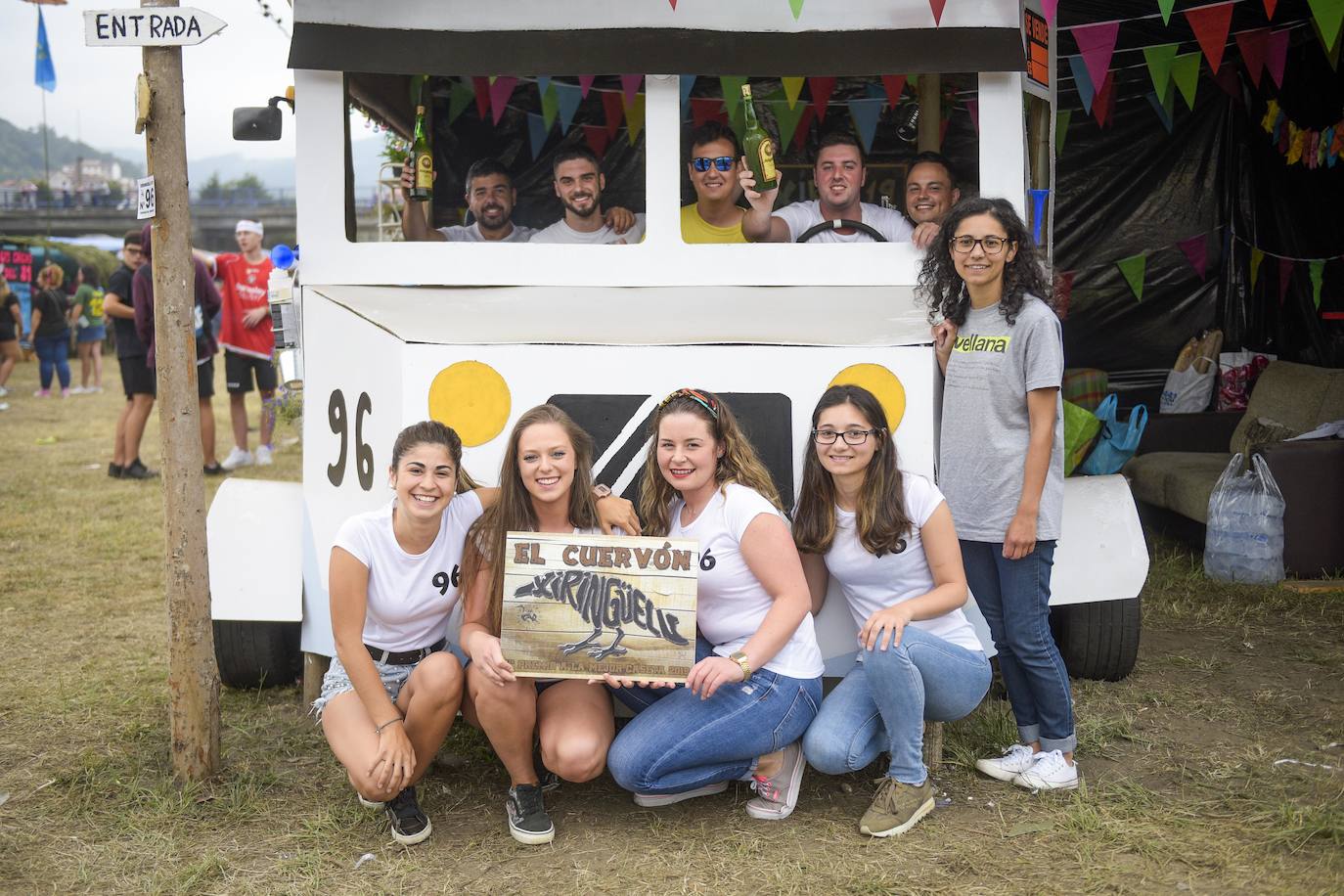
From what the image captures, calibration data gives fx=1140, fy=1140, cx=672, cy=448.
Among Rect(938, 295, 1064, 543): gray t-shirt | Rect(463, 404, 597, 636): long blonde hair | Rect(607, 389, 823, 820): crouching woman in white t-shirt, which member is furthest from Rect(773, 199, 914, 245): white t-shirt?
Rect(463, 404, 597, 636): long blonde hair

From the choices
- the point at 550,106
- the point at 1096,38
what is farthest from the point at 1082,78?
the point at 550,106

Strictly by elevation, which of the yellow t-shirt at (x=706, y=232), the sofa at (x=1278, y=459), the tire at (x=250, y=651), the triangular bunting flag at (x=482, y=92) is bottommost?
the tire at (x=250, y=651)

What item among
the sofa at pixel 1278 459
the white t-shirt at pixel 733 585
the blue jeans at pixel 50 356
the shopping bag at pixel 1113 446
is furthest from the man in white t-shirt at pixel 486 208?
the blue jeans at pixel 50 356

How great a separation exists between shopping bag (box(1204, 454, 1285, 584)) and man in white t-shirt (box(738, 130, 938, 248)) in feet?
7.50

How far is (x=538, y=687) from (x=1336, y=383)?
4597 mm

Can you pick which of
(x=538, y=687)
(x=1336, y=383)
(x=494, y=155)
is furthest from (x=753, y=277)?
(x=1336, y=383)

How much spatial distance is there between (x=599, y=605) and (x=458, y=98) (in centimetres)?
384

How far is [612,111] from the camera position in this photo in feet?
20.4

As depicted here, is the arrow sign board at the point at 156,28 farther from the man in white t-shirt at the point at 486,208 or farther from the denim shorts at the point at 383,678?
the denim shorts at the point at 383,678

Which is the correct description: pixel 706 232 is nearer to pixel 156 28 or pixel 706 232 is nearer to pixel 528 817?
pixel 156 28

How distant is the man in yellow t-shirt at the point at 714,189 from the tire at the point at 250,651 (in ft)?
6.21

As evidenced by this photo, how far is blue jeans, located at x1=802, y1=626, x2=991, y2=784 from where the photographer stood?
2.73m

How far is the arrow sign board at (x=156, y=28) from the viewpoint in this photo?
2.79 m

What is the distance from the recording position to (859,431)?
2.75 m
